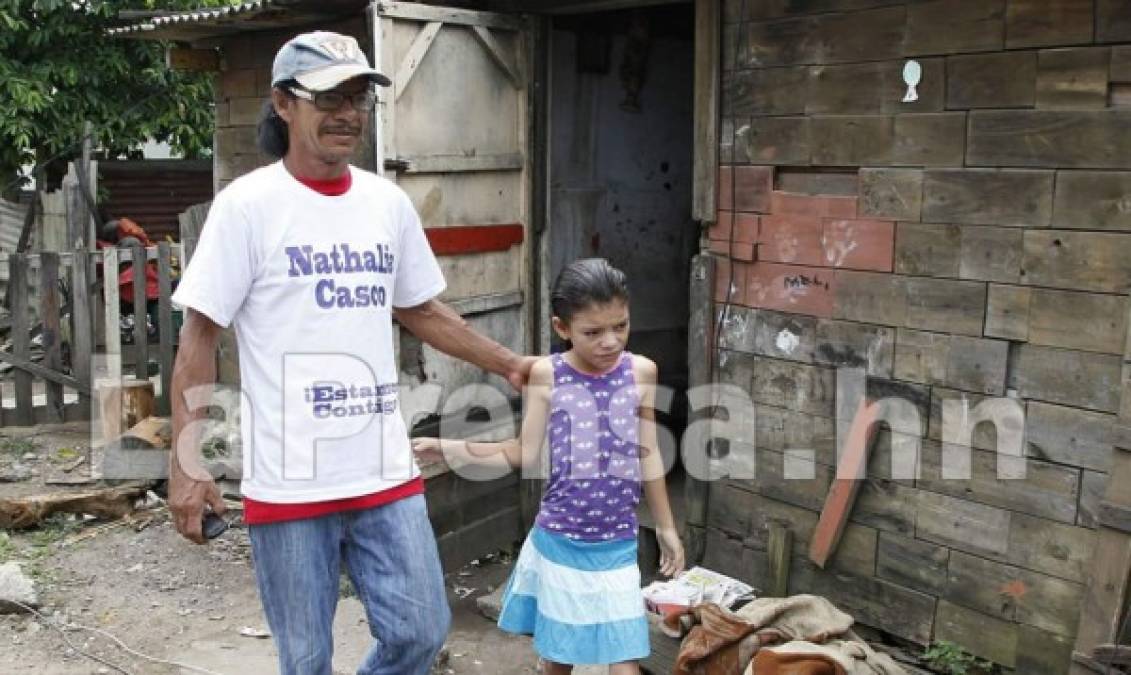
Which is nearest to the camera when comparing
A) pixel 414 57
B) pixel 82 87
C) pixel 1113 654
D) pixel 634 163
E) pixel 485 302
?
pixel 1113 654

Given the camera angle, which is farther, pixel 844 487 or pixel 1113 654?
pixel 844 487

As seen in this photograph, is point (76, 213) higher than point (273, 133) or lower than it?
lower

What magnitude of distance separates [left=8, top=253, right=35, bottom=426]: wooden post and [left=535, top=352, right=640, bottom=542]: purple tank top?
600 cm

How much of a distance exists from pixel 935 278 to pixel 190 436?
9.70 feet

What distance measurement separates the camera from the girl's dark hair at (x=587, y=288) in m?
3.15

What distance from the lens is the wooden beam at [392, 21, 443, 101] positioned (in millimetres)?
5254

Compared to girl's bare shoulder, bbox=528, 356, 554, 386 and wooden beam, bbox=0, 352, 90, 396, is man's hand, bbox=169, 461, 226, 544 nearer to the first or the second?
girl's bare shoulder, bbox=528, 356, 554, 386

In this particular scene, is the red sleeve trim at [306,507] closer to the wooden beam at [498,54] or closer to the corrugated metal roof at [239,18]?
the wooden beam at [498,54]

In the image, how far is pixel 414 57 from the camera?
17.4 ft

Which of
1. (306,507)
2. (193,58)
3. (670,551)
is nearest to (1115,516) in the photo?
(670,551)

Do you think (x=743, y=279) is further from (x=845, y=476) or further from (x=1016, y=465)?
(x=1016, y=465)

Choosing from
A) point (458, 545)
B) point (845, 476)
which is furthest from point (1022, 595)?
point (458, 545)

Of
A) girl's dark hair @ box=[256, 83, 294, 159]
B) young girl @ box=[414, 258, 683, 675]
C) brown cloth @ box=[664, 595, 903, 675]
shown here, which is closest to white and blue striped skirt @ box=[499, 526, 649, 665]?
young girl @ box=[414, 258, 683, 675]

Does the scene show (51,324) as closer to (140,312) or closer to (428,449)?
(140,312)
